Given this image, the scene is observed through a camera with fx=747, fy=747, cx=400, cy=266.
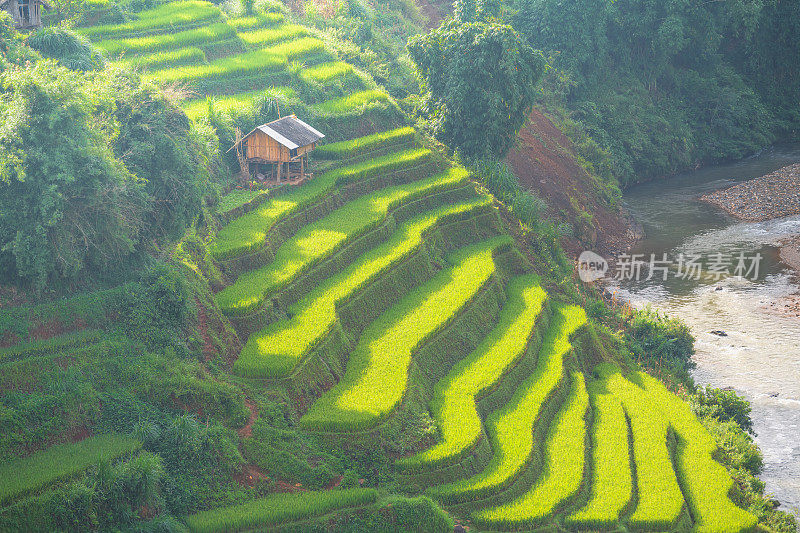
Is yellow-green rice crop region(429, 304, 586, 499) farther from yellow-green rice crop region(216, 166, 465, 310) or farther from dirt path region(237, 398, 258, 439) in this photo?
yellow-green rice crop region(216, 166, 465, 310)

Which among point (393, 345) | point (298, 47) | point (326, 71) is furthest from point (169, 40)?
point (393, 345)

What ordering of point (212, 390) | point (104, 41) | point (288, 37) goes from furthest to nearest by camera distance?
1. point (288, 37)
2. point (104, 41)
3. point (212, 390)

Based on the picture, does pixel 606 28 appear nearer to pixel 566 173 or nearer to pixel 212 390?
pixel 566 173

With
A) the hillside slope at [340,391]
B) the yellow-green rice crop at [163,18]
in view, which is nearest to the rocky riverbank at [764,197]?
the hillside slope at [340,391]

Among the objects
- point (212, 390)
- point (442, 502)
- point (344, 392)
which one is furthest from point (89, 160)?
point (442, 502)

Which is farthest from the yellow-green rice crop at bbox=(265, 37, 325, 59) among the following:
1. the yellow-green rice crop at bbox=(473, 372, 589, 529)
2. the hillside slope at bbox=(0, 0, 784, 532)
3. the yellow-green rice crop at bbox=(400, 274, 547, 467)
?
the yellow-green rice crop at bbox=(473, 372, 589, 529)

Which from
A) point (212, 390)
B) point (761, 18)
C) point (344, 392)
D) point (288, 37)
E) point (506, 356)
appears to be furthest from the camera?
point (761, 18)

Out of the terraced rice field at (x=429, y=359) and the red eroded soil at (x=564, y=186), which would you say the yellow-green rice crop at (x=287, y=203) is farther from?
the red eroded soil at (x=564, y=186)
